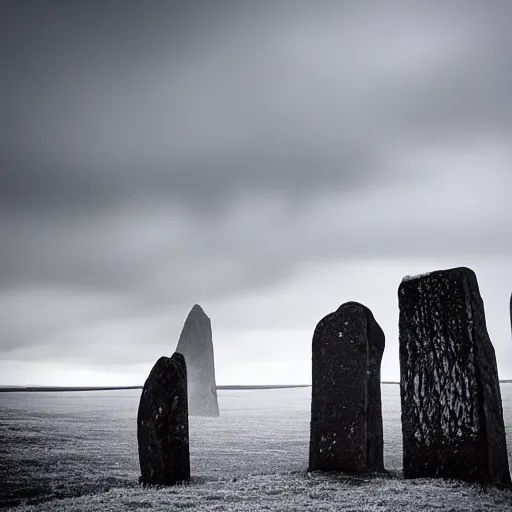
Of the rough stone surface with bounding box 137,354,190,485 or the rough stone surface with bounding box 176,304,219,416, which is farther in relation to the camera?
the rough stone surface with bounding box 176,304,219,416

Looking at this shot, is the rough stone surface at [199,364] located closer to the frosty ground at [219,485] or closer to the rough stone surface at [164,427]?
the frosty ground at [219,485]

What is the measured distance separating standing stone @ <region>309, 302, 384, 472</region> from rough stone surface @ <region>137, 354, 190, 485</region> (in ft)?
9.81

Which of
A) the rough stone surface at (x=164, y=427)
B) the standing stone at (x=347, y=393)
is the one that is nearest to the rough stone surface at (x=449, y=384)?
the standing stone at (x=347, y=393)

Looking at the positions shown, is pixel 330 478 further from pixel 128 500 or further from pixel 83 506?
pixel 83 506

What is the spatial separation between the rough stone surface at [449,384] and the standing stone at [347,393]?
0.93 meters

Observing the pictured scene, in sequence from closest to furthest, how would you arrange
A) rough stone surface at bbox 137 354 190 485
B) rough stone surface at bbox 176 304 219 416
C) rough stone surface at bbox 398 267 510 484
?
rough stone surface at bbox 398 267 510 484 → rough stone surface at bbox 137 354 190 485 → rough stone surface at bbox 176 304 219 416

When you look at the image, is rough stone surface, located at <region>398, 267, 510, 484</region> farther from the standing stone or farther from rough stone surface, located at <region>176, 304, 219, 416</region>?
rough stone surface, located at <region>176, 304, 219, 416</region>

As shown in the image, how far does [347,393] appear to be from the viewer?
12172 millimetres

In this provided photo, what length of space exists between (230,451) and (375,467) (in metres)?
5.52

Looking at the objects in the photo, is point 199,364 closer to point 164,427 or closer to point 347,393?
point 347,393

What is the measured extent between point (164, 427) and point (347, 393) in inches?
157

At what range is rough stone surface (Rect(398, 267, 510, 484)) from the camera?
405 inches

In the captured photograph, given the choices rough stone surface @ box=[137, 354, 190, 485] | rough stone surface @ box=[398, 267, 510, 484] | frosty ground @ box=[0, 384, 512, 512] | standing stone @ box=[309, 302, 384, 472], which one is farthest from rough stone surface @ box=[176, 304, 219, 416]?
rough stone surface @ box=[398, 267, 510, 484]

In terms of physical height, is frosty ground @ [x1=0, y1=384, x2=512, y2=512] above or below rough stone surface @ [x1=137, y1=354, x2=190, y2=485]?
below
